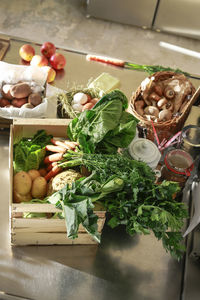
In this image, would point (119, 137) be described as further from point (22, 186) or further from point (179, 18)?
point (179, 18)

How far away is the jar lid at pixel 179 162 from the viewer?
4.43 feet

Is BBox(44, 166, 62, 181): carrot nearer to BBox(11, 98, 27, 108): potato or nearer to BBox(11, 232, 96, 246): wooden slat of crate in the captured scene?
BBox(11, 232, 96, 246): wooden slat of crate

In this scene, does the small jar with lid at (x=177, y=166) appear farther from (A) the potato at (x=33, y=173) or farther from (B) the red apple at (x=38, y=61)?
(B) the red apple at (x=38, y=61)

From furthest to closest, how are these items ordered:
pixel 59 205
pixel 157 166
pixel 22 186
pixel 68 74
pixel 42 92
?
pixel 68 74 < pixel 42 92 < pixel 157 166 < pixel 22 186 < pixel 59 205

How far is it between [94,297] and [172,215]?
386mm

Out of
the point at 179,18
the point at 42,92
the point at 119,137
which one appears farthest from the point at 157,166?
the point at 179,18

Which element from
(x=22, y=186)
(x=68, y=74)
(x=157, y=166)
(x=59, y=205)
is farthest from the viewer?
(x=68, y=74)

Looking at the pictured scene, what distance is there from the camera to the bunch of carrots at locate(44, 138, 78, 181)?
4.42 ft

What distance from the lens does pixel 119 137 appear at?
135cm

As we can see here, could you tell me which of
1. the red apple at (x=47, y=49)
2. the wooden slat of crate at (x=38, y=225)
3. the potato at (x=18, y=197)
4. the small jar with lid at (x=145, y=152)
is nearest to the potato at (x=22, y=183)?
the potato at (x=18, y=197)

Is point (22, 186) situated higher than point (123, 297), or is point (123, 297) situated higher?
point (22, 186)

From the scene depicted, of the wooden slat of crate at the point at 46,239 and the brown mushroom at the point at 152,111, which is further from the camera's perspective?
the brown mushroom at the point at 152,111

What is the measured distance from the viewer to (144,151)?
1372mm

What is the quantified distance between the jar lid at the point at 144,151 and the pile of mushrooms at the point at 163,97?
0.34m
